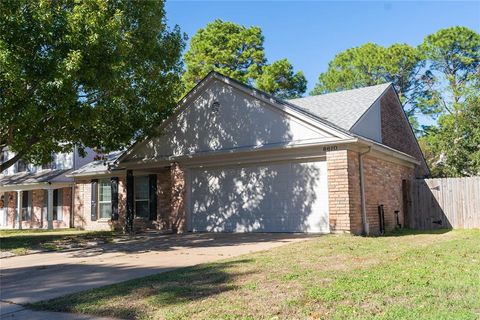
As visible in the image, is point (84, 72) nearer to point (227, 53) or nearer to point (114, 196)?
point (114, 196)

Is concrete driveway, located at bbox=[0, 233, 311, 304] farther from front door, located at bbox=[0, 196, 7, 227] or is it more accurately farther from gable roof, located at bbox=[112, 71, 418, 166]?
front door, located at bbox=[0, 196, 7, 227]

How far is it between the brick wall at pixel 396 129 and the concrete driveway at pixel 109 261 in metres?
7.52

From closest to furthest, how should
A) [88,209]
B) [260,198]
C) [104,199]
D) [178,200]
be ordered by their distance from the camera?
[260,198] → [178,200] → [104,199] → [88,209]

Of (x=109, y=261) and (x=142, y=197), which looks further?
(x=142, y=197)

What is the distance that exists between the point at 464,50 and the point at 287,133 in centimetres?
2870

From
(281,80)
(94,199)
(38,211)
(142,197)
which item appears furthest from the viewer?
(281,80)

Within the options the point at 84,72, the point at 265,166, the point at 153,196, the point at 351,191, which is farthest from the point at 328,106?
the point at 84,72

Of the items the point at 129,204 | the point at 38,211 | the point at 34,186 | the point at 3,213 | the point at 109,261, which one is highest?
the point at 34,186

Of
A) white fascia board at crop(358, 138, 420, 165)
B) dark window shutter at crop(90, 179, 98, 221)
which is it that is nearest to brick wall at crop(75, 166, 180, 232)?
dark window shutter at crop(90, 179, 98, 221)

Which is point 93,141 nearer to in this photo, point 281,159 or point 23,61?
point 23,61

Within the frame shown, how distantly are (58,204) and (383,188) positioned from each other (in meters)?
17.9

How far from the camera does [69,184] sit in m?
24.4

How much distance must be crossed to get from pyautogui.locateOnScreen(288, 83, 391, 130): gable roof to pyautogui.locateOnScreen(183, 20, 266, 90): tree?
18.5 meters

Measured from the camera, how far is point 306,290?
6.18 m
